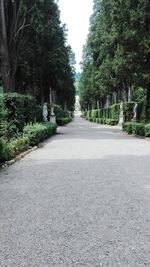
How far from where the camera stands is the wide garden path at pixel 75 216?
4738 mm

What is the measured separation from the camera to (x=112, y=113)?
181 feet

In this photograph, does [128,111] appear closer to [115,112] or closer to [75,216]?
[115,112]

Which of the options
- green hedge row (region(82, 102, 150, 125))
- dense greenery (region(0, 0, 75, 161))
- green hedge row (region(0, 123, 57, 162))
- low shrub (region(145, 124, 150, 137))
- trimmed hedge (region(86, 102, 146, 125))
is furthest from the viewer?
trimmed hedge (region(86, 102, 146, 125))

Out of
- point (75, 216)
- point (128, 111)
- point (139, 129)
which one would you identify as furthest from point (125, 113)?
point (75, 216)

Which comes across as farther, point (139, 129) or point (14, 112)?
point (139, 129)

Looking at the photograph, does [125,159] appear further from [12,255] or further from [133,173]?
[12,255]

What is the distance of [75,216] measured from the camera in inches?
255

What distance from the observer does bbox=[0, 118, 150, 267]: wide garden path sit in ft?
15.5

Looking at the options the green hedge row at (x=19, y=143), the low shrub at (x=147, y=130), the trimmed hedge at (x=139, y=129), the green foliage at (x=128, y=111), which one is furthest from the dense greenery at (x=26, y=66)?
the green foliage at (x=128, y=111)

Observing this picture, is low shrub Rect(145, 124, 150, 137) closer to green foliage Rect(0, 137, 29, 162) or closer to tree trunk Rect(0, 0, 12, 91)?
tree trunk Rect(0, 0, 12, 91)

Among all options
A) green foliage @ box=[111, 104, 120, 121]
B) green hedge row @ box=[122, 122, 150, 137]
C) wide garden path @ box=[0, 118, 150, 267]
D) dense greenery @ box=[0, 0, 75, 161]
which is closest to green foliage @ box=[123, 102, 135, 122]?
dense greenery @ box=[0, 0, 75, 161]

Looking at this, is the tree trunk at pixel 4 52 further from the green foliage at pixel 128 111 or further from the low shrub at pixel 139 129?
the green foliage at pixel 128 111

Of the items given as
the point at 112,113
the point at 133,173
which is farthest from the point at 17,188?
the point at 112,113

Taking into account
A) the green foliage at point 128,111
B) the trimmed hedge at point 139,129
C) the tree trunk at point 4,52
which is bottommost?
the trimmed hedge at point 139,129
